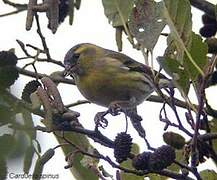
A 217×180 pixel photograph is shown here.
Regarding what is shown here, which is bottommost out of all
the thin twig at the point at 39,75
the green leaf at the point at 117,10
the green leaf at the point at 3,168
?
the green leaf at the point at 3,168

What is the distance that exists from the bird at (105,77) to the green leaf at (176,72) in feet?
3.44

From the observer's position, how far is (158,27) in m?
1.58

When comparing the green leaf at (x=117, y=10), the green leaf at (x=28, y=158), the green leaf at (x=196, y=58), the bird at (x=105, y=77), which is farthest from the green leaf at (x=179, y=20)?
the bird at (x=105, y=77)

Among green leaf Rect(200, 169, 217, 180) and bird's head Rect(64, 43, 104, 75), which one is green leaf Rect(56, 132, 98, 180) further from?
bird's head Rect(64, 43, 104, 75)

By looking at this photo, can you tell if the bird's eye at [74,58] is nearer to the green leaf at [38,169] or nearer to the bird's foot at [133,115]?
the bird's foot at [133,115]

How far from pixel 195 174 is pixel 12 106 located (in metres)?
0.49

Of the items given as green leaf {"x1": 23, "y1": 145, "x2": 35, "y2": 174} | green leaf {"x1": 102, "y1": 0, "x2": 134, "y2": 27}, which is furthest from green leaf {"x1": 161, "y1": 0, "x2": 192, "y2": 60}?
green leaf {"x1": 23, "y1": 145, "x2": 35, "y2": 174}

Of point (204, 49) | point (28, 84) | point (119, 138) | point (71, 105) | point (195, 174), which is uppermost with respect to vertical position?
point (71, 105)

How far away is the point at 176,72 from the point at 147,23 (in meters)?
0.14

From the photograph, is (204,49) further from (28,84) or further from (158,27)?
(28,84)

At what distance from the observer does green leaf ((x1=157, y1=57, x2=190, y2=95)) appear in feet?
4.96

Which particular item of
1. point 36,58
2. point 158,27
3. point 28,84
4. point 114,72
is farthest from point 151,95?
point 158,27

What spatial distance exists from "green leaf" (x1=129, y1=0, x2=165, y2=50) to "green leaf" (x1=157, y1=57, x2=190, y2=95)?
0.09 m

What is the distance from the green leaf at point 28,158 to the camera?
5.08ft
